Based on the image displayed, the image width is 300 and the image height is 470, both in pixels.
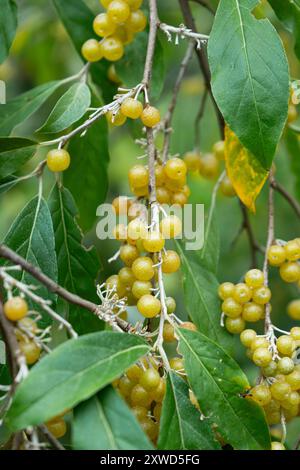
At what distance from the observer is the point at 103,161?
1353mm

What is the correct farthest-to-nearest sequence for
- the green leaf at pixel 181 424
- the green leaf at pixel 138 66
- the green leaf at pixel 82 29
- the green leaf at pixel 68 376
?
1. the green leaf at pixel 82 29
2. the green leaf at pixel 138 66
3. the green leaf at pixel 181 424
4. the green leaf at pixel 68 376

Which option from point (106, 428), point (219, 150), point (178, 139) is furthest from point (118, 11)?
point (178, 139)

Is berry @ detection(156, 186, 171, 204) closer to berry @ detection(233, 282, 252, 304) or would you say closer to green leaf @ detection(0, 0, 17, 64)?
berry @ detection(233, 282, 252, 304)

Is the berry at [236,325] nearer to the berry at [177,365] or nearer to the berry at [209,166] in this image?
the berry at [177,365]

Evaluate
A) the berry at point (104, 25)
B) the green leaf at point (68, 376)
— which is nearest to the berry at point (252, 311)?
the green leaf at point (68, 376)

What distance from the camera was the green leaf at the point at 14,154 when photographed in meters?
1.08

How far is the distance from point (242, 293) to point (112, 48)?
49 cm

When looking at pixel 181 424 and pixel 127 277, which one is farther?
pixel 127 277

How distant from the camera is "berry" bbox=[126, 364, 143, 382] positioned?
0.95 m

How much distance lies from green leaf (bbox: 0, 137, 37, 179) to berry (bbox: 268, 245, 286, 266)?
1.39 ft

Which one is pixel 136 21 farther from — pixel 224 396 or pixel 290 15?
pixel 224 396

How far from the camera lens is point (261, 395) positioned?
1009 mm

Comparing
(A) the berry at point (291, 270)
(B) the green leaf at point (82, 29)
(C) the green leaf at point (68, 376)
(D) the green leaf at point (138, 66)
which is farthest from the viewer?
(B) the green leaf at point (82, 29)

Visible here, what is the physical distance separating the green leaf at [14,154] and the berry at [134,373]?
1.20 feet
